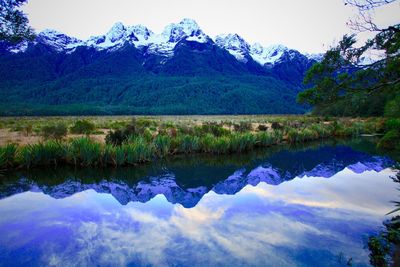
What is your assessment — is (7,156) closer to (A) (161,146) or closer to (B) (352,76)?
(A) (161,146)

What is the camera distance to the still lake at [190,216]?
5059 millimetres

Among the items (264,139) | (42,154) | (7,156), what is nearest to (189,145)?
(264,139)

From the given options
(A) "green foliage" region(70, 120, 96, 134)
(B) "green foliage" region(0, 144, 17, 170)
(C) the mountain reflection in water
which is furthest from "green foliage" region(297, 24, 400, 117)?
(A) "green foliage" region(70, 120, 96, 134)

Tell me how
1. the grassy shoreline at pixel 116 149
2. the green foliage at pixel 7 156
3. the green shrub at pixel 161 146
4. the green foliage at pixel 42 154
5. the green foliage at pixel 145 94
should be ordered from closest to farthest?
the green foliage at pixel 7 156, the green foliage at pixel 42 154, the grassy shoreline at pixel 116 149, the green shrub at pixel 161 146, the green foliage at pixel 145 94

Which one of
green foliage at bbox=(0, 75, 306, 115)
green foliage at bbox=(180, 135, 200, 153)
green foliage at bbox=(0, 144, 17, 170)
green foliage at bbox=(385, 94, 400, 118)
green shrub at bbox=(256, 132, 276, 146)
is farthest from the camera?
green foliage at bbox=(0, 75, 306, 115)

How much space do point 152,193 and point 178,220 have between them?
254 centimetres

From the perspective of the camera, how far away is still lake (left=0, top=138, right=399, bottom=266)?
5.06 meters

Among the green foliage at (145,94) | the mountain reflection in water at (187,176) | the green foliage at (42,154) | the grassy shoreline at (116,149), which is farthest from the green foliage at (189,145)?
the green foliage at (145,94)

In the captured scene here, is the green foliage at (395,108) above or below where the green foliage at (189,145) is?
above

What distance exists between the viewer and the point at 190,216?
23.5 feet

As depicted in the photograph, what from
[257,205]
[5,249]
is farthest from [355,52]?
[5,249]

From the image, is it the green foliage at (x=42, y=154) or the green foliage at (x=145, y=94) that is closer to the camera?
the green foliage at (x=42, y=154)

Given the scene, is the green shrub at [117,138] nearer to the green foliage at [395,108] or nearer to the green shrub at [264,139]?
the green shrub at [264,139]

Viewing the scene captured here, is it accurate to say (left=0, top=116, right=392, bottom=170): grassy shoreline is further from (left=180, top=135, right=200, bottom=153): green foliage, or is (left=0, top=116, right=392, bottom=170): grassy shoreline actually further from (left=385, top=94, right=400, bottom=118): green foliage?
(left=385, top=94, right=400, bottom=118): green foliage
